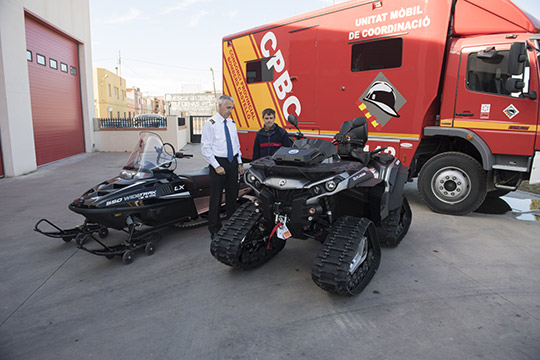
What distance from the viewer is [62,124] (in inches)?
494

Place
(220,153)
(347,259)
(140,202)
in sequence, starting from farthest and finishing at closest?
(220,153) < (140,202) < (347,259)

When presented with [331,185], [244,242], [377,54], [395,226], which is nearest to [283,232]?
[244,242]

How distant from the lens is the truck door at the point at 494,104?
5.04 m

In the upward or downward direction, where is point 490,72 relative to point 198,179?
upward

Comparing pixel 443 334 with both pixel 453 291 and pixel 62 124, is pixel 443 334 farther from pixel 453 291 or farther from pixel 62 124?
pixel 62 124

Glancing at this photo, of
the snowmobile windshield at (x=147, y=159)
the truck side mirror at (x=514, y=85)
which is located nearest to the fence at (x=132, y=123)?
the snowmobile windshield at (x=147, y=159)

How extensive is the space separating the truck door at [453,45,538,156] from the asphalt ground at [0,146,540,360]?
4.46 feet

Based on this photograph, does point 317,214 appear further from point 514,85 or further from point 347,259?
point 514,85

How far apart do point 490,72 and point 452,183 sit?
5.59ft

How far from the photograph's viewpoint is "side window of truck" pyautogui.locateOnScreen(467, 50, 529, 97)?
5102 mm

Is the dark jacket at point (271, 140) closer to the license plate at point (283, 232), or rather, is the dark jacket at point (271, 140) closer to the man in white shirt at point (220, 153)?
the man in white shirt at point (220, 153)

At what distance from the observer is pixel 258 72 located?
26.2 ft

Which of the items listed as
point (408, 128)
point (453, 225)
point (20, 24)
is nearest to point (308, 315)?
point (453, 225)

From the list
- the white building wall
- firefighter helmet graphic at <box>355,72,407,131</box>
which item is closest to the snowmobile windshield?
firefighter helmet graphic at <box>355,72,407,131</box>
